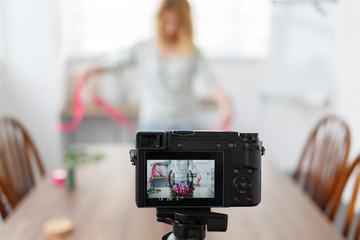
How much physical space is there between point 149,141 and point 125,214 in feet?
2.40

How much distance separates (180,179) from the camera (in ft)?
2.67

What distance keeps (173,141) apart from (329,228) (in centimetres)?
77

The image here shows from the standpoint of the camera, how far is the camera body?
792 mm

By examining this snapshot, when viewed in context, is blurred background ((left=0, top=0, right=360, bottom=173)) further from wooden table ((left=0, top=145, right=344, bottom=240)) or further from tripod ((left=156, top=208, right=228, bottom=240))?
tripod ((left=156, top=208, right=228, bottom=240))

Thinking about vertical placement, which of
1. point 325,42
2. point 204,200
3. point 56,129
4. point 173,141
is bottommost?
point 56,129

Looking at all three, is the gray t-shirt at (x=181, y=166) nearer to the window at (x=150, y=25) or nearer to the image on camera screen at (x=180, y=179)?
the image on camera screen at (x=180, y=179)

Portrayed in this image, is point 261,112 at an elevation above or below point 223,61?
below

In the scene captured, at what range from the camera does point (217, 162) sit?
82 cm

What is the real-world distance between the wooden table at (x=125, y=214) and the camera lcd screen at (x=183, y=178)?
1.09 feet

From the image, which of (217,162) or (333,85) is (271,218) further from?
(333,85)

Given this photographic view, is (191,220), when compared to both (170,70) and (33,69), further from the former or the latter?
(33,69)

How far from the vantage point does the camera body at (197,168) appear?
79cm

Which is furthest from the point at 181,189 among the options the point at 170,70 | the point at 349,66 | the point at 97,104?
the point at 97,104

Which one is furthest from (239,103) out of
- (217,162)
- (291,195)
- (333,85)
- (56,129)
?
(217,162)
